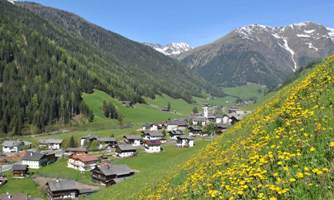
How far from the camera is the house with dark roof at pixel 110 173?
315ft

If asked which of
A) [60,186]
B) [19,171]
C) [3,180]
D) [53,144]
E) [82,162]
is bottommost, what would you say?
[3,180]

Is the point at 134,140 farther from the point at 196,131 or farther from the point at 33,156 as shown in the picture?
the point at 33,156

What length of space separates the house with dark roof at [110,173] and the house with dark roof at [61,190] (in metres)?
9.11

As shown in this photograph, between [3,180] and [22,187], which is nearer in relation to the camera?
[22,187]

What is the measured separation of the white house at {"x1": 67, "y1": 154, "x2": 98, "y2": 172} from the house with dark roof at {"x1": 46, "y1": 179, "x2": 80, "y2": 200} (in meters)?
26.6

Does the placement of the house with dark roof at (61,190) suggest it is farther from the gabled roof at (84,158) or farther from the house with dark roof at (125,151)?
the house with dark roof at (125,151)

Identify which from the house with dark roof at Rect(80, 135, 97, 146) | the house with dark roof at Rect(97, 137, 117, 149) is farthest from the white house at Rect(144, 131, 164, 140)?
the house with dark roof at Rect(80, 135, 97, 146)

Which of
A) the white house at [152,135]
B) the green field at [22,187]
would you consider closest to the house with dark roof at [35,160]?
the green field at [22,187]

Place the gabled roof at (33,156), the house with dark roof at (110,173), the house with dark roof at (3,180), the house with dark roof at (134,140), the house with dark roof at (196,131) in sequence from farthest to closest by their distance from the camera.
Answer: the house with dark roof at (196,131) < the house with dark roof at (134,140) < the gabled roof at (33,156) < the house with dark roof at (3,180) < the house with dark roof at (110,173)

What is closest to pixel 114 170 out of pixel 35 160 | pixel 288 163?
pixel 35 160

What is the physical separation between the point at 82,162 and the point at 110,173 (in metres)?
23.0

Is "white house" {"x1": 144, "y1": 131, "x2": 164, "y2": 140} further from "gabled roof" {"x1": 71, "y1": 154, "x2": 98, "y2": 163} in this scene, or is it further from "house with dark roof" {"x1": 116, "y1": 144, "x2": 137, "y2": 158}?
"gabled roof" {"x1": 71, "y1": 154, "x2": 98, "y2": 163}

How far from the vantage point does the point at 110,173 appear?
317ft

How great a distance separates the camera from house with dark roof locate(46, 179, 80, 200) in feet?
281
